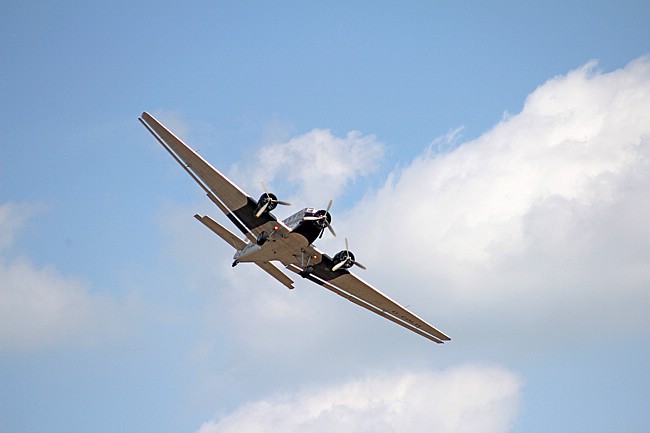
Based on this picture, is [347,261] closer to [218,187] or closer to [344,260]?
[344,260]

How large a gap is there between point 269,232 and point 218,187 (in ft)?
18.8

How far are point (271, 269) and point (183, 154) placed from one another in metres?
15.3

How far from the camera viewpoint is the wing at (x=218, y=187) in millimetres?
74125

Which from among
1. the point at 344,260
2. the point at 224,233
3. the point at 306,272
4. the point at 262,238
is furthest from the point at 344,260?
the point at 224,233

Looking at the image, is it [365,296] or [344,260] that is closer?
[344,260]

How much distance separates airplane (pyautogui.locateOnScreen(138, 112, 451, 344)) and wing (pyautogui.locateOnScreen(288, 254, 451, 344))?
0.09 m

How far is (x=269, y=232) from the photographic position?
76.8 m

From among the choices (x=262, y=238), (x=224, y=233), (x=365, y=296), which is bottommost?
(x=262, y=238)

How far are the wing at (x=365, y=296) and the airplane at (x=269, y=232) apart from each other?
9 cm

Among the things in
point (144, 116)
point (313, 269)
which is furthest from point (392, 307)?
point (144, 116)

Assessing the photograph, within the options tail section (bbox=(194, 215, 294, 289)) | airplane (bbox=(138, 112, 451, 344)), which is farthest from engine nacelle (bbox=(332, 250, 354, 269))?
tail section (bbox=(194, 215, 294, 289))

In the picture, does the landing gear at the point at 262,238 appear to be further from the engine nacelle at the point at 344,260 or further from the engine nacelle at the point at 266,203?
the engine nacelle at the point at 344,260

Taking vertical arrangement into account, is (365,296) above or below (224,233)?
above

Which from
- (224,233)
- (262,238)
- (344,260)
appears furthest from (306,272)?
(224,233)
